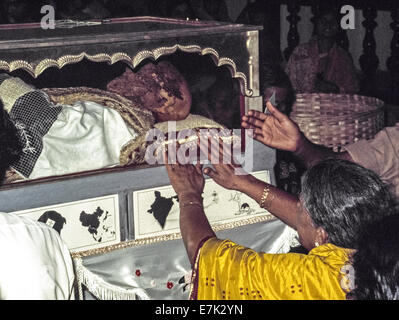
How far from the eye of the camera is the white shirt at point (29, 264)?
5.26 feet

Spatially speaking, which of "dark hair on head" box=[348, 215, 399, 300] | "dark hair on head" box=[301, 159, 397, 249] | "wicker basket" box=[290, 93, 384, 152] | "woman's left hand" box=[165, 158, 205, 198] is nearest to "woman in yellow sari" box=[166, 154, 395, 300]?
"dark hair on head" box=[301, 159, 397, 249]

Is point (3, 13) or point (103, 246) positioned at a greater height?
point (3, 13)

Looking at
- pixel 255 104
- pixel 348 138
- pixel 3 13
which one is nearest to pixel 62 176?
pixel 255 104

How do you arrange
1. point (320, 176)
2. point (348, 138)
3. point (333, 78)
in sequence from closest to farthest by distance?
point (320, 176) → point (348, 138) → point (333, 78)

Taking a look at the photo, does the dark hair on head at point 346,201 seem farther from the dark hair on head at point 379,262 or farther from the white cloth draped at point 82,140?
the white cloth draped at point 82,140

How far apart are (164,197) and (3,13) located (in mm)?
3307

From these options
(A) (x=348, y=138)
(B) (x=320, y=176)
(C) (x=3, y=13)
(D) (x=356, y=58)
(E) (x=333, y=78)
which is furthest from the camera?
(D) (x=356, y=58)

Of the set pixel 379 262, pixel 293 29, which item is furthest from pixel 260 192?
pixel 293 29

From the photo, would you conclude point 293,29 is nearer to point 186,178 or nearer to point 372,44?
point 372,44

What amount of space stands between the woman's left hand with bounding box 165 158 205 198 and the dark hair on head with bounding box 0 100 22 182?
1.77 feet

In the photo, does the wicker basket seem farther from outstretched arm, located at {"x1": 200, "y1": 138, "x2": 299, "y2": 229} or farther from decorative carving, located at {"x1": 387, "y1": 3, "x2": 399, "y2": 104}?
decorative carving, located at {"x1": 387, "y1": 3, "x2": 399, "y2": 104}

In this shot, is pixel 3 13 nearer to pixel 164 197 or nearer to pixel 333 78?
pixel 333 78

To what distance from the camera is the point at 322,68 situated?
199 inches

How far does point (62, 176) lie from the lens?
2.50 m
